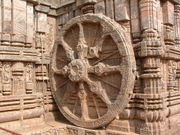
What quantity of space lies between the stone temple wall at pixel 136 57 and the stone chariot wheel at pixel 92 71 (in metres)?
0.33

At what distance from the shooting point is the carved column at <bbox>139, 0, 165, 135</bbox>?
5535mm

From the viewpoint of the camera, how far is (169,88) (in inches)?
251

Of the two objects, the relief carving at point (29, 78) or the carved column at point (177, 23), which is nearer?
the relief carving at point (29, 78)

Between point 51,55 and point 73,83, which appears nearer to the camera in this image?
point 73,83

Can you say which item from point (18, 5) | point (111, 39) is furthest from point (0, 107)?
point (111, 39)

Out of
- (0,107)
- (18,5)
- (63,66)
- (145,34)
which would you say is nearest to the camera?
(145,34)

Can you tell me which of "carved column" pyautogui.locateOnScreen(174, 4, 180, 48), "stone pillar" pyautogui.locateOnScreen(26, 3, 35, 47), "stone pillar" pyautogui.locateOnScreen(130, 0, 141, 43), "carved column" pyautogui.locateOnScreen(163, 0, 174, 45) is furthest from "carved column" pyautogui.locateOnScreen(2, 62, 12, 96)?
"carved column" pyautogui.locateOnScreen(174, 4, 180, 48)

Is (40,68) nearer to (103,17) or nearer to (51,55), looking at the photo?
(51,55)

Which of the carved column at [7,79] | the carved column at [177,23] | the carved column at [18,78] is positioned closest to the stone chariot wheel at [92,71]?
the carved column at [18,78]

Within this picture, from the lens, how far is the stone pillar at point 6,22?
653 centimetres

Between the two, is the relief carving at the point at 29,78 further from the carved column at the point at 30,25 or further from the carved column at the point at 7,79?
the carved column at the point at 30,25

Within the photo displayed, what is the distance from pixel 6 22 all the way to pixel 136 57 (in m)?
4.01

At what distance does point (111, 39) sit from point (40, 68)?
2.87m

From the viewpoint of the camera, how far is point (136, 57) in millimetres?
5953
